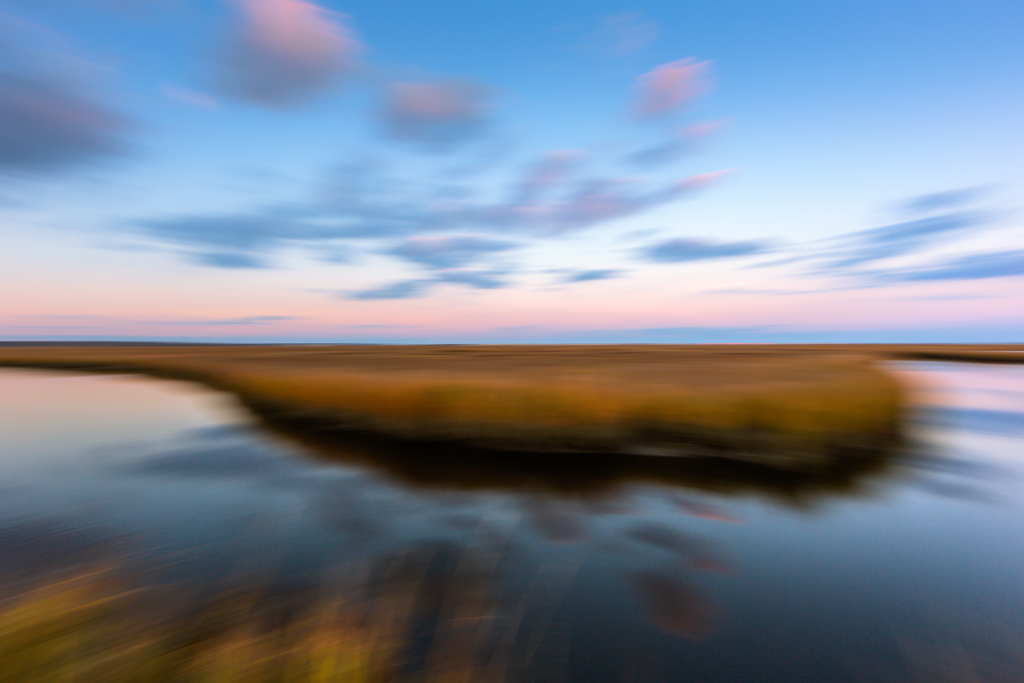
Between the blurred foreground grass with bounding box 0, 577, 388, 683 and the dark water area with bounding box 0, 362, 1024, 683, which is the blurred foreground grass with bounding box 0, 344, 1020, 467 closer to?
the dark water area with bounding box 0, 362, 1024, 683

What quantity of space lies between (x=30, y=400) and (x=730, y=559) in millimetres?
43425

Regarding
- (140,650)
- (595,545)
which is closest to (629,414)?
(595,545)

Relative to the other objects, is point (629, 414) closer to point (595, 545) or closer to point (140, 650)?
point (595, 545)

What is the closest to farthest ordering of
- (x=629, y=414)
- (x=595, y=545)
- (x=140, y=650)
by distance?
(x=140, y=650)
(x=595, y=545)
(x=629, y=414)

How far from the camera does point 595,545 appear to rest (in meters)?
10.1

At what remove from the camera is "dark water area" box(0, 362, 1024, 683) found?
22.5ft

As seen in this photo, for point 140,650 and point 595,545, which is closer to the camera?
point 140,650

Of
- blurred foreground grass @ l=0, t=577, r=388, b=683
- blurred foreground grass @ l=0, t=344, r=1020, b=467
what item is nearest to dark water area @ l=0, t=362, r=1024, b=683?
blurred foreground grass @ l=0, t=577, r=388, b=683

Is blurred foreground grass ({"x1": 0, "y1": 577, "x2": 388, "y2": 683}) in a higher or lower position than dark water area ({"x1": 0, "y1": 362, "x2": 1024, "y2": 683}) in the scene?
higher

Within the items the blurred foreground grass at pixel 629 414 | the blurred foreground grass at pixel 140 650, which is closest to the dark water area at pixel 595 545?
the blurred foreground grass at pixel 140 650

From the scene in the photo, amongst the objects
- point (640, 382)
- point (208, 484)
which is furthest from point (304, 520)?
point (640, 382)

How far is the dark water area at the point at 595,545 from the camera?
6.86 metres

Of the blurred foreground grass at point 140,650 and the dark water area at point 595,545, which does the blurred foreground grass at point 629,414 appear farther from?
the blurred foreground grass at point 140,650

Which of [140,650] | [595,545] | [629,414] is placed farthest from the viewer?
[629,414]
